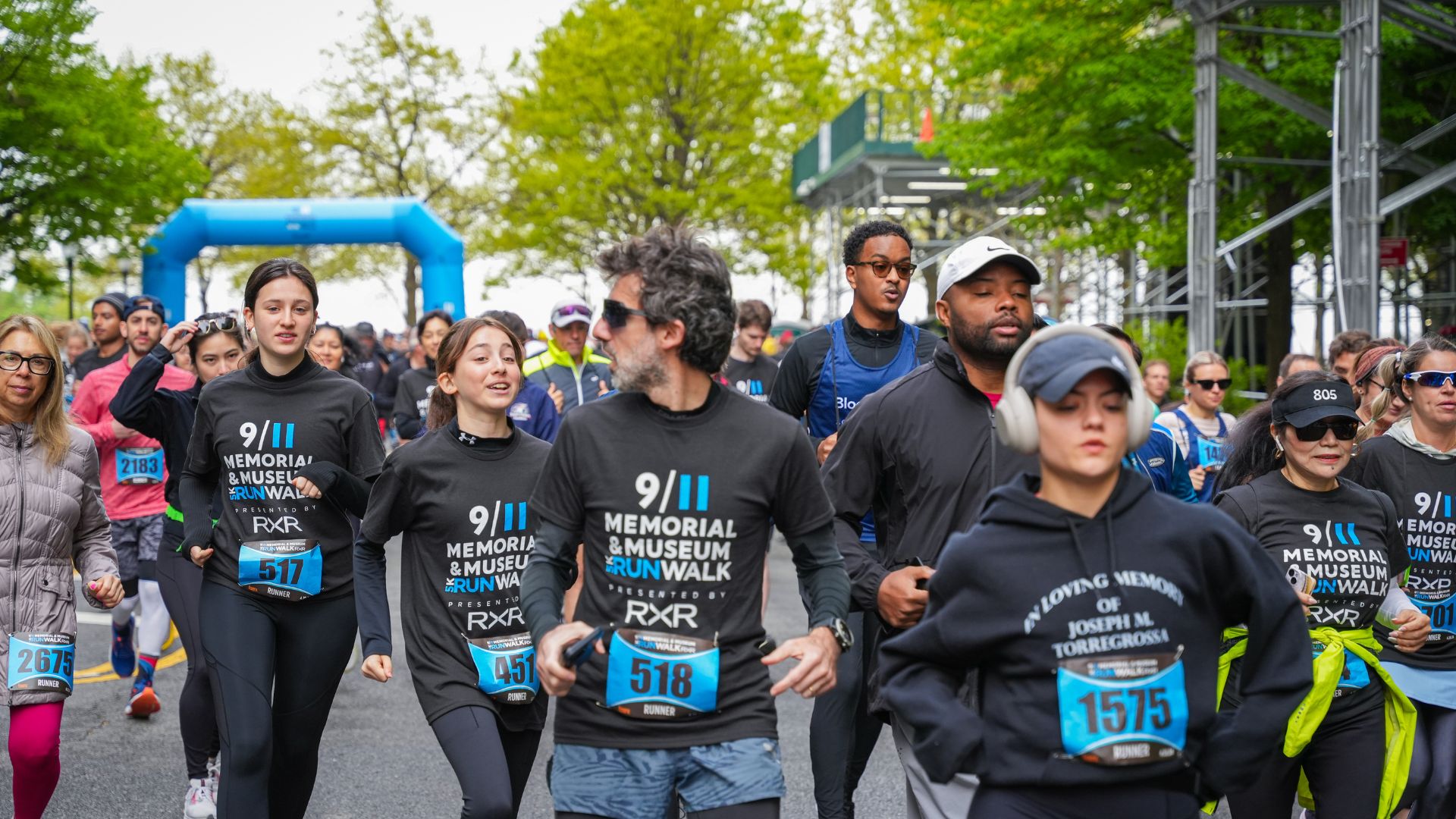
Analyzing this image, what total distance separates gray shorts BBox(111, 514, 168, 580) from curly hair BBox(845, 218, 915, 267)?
4.73m

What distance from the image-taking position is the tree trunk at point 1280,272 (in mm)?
20531

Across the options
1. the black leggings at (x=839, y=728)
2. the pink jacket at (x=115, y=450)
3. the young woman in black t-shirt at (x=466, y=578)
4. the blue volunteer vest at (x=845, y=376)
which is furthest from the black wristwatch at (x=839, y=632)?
the pink jacket at (x=115, y=450)

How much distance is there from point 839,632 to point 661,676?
1.42ft

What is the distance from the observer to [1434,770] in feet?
15.9

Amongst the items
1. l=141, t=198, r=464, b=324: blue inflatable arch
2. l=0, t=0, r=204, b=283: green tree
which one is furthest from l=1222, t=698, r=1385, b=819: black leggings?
l=0, t=0, r=204, b=283: green tree

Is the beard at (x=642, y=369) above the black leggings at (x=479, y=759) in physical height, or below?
above

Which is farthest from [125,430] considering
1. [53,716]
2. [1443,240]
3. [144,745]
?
[1443,240]

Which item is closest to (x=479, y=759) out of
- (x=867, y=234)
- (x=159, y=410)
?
(x=867, y=234)

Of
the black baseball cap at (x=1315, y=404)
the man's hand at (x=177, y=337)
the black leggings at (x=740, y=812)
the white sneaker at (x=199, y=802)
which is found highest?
the man's hand at (x=177, y=337)

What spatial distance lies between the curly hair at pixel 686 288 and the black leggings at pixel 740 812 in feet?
3.28

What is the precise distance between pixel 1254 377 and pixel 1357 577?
18030 mm

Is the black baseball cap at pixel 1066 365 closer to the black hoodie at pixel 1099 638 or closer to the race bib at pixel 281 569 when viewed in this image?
the black hoodie at pixel 1099 638

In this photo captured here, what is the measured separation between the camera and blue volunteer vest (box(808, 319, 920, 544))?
19.7ft

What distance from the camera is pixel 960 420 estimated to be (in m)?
3.88
